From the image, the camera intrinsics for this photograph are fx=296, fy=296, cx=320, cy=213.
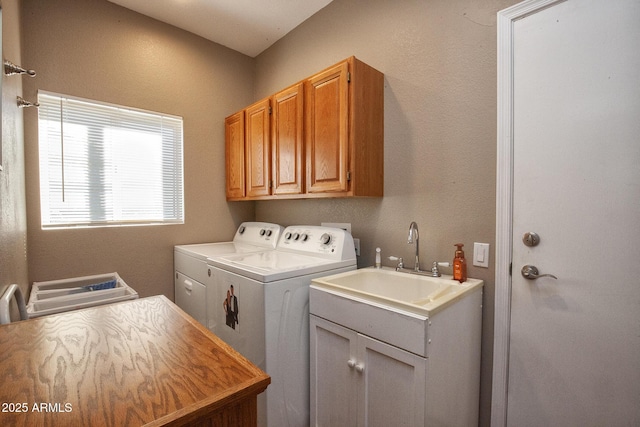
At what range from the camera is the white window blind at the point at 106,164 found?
206cm

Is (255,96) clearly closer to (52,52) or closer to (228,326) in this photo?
(52,52)

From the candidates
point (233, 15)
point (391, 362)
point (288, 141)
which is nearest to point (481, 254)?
point (391, 362)

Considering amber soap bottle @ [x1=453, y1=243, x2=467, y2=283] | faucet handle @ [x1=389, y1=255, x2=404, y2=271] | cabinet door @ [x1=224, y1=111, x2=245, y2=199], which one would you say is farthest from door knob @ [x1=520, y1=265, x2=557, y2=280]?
cabinet door @ [x1=224, y1=111, x2=245, y2=199]

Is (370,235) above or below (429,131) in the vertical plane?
below

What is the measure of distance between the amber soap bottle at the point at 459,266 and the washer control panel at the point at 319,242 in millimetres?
628

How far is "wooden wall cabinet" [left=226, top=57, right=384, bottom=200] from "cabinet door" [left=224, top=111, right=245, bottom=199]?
0.33m

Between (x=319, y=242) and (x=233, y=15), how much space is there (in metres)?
1.95

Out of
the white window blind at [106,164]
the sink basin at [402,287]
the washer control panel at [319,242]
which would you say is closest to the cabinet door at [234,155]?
the white window blind at [106,164]

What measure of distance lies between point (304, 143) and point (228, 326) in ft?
4.09

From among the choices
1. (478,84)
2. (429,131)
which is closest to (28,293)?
(429,131)

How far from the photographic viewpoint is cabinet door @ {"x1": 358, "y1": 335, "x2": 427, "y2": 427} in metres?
1.11

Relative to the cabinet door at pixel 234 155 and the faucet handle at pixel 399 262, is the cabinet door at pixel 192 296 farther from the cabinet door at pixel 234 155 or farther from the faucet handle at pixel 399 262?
the faucet handle at pixel 399 262

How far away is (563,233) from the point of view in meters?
1.25

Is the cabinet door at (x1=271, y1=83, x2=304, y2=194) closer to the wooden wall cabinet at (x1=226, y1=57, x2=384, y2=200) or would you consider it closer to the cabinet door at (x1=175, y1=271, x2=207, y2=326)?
the wooden wall cabinet at (x1=226, y1=57, x2=384, y2=200)
